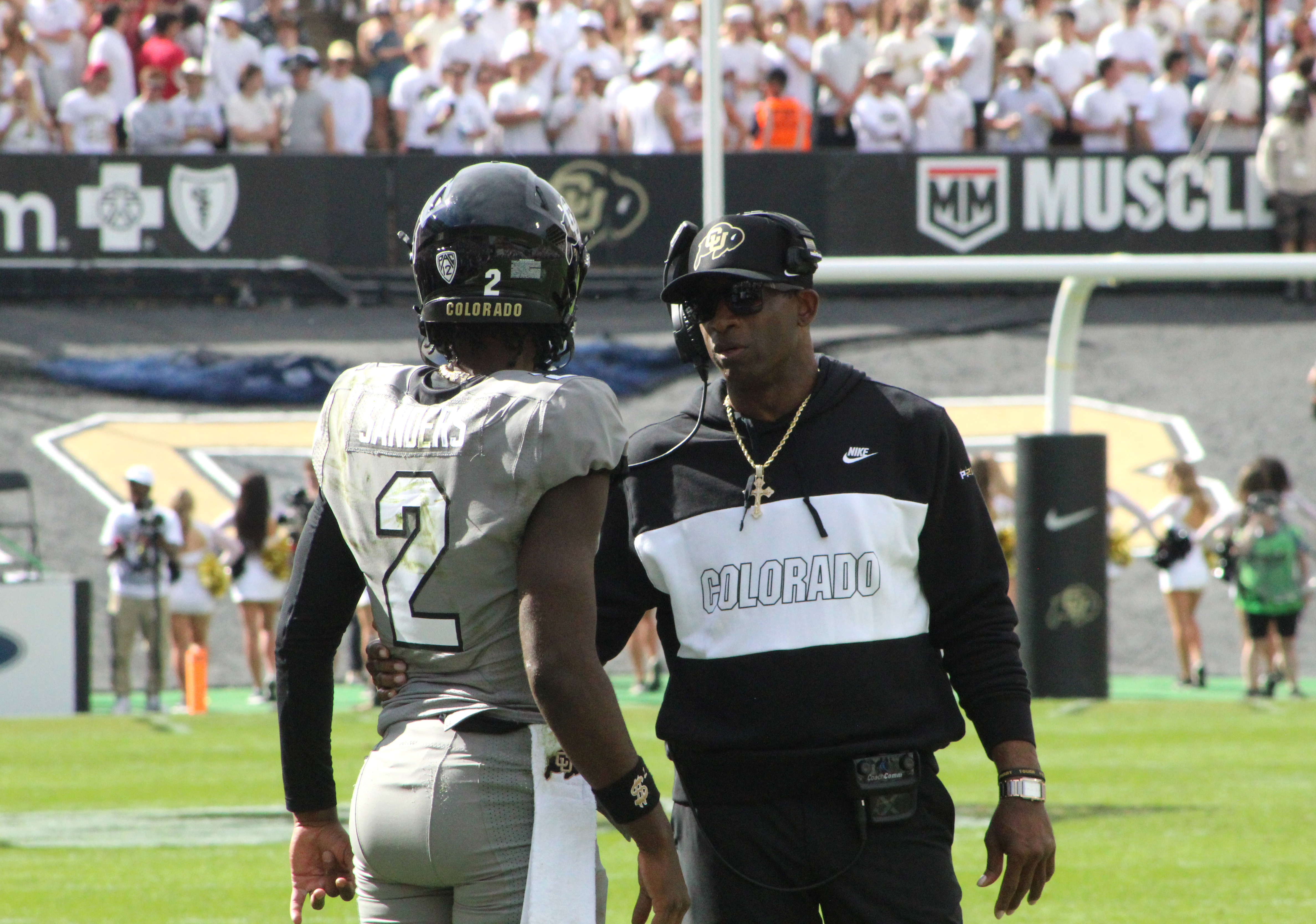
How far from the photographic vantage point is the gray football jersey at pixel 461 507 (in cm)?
247

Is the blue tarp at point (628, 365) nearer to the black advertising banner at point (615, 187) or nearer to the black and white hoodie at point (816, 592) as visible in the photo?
the black advertising banner at point (615, 187)

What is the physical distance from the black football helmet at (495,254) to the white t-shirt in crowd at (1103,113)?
16.0 meters

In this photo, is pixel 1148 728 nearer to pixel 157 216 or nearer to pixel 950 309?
pixel 950 309

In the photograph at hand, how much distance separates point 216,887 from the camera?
6.57m

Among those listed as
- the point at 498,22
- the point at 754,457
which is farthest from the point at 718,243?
the point at 498,22

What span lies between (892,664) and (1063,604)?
8.77m

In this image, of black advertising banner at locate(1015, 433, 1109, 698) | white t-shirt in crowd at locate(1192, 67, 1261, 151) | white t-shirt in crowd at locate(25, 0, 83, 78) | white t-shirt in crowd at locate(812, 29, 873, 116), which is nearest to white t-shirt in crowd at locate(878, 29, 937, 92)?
white t-shirt in crowd at locate(812, 29, 873, 116)

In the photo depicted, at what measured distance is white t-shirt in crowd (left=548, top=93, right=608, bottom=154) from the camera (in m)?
17.8

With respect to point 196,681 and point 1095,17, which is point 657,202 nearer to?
point 1095,17

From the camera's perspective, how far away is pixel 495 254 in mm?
2639

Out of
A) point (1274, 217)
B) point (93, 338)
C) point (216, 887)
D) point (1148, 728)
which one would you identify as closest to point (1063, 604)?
point (1148, 728)

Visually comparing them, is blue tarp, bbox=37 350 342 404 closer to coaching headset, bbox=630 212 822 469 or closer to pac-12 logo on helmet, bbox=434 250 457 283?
coaching headset, bbox=630 212 822 469

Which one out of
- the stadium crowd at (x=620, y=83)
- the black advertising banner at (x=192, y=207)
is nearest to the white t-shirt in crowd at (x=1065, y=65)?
the stadium crowd at (x=620, y=83)

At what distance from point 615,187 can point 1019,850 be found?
1466cm
